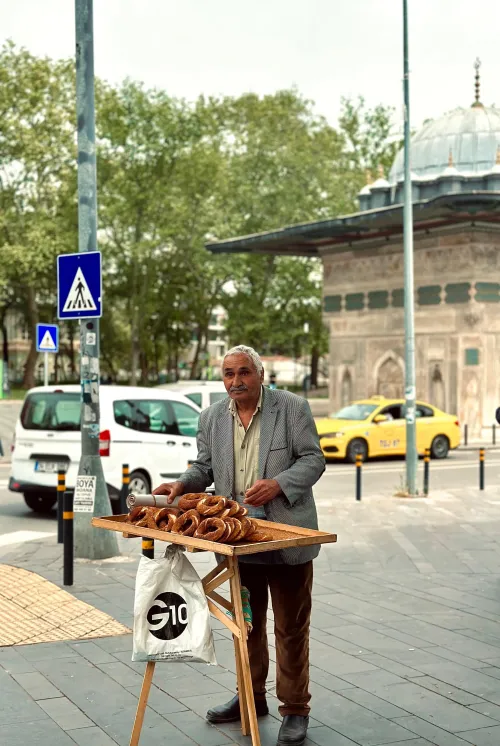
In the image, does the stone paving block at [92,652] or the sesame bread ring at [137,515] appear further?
the stone paving block at [92,652]

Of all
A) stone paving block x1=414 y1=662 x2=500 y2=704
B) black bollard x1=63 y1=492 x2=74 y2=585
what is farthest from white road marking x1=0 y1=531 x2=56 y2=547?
stone paving block x1=414 y1=662 x2=500 y2=704

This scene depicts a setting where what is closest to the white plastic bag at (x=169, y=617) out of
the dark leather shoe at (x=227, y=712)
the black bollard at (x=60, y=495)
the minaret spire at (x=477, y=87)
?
the dark leather shoe at (x=227, y=712)

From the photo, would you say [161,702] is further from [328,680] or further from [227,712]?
[328,680]

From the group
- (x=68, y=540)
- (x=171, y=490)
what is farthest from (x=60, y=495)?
(x=171, y=490)

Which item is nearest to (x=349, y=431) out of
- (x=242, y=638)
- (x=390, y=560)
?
(x=390, y=560)

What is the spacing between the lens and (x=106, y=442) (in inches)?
536

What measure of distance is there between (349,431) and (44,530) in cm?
1139

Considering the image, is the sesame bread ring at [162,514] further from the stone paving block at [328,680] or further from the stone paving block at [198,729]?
the stone paving block at [328,680]

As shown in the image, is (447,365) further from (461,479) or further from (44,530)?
(44,530)

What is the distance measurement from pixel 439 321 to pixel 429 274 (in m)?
1.56

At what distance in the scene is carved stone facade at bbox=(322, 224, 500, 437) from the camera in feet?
106

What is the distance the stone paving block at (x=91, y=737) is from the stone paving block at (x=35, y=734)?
39mm

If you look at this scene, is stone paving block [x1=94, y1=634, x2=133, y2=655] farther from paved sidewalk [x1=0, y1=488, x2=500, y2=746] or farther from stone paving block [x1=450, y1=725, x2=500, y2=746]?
stone paving block [x1=450, y1=725, x2=500, y2=746]

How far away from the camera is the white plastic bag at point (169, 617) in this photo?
4883 millimetres
